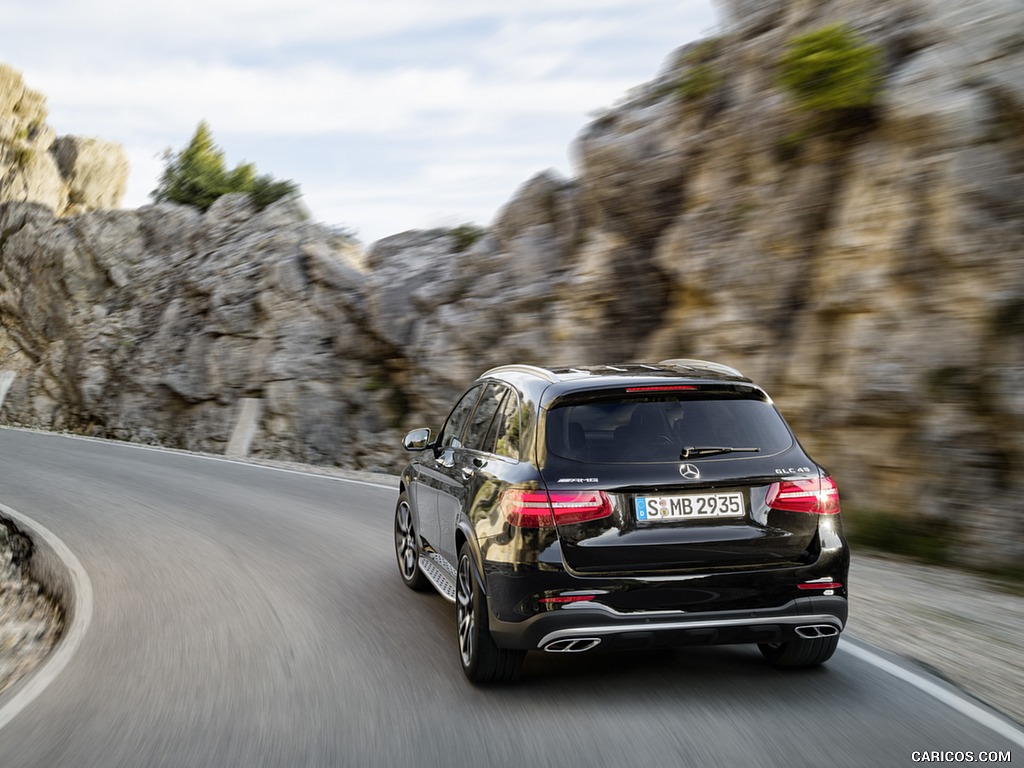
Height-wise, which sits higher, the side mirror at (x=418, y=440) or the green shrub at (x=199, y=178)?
the green shrub at (x=199, y=178)

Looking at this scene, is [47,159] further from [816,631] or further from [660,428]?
[816,631]

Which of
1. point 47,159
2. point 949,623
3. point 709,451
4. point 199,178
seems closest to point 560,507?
point 709,451

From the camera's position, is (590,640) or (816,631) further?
(816,631)

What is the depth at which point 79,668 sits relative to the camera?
5.36 m

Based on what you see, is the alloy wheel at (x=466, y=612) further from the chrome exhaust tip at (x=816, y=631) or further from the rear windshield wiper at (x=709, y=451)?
the chrome exhaust tip at (x=816, y=631)

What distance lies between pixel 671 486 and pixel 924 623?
8.57 feet

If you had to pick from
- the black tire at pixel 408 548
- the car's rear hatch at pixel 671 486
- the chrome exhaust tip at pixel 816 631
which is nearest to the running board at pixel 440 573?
the black tire at pixel 408 548

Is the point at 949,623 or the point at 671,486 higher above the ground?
the point at 671,486

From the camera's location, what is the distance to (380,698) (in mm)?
4605

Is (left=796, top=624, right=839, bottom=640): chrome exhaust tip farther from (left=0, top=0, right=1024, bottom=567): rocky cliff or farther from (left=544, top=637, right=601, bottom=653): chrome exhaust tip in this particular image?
(left=0, top=0, right=1024, bottom=567): rocky cliff

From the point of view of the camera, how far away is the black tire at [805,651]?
190 inches

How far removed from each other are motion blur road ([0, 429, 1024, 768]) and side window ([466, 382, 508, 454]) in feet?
3.93

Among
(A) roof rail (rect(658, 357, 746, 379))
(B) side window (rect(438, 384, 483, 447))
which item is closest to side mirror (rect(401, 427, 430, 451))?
(B) side window (rect(438, 384, 483, 447))

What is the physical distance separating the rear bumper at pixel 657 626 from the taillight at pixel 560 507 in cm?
40
